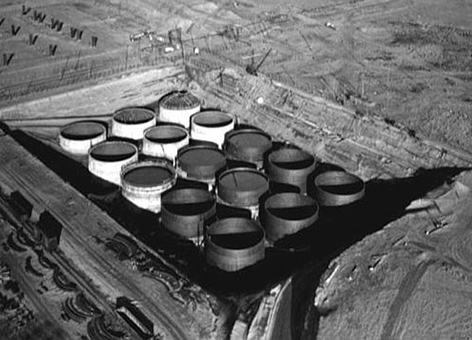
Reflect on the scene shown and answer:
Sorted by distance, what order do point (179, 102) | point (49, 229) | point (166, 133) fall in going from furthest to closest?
point (179, 102)
point (166, 133)
point (49, 229)

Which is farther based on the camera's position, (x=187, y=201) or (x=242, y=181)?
(x=242, y=181)

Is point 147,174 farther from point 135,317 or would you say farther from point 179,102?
point 135,317

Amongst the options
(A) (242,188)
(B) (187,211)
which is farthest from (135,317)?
(A) (242,188)

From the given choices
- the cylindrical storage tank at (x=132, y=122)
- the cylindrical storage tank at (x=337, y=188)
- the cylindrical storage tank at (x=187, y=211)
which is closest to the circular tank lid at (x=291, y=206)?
the cylindrical storage tank at (x=337, y=188)

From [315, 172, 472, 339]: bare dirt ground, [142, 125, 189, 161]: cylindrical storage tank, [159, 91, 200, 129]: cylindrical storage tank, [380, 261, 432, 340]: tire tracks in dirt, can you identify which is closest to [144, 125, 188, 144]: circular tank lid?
[142, 125, 189, 161]: cylindrical storage tank

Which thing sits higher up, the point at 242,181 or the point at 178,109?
the point at 178,109
